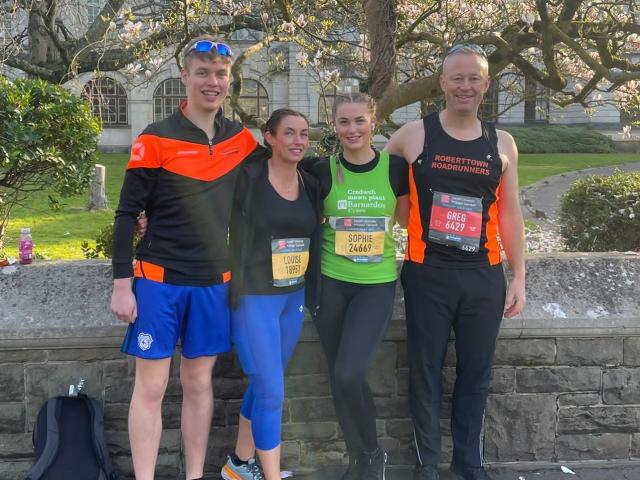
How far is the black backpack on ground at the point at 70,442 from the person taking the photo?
3.15 metres

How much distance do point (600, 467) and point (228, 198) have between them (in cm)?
257

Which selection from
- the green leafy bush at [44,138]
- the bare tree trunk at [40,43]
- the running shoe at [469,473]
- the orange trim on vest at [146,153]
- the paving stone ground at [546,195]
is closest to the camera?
the orange trim on vest at [146,153]

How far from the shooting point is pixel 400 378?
3.68 m

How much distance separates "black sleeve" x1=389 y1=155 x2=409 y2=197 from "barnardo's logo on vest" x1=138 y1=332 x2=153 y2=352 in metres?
1.32

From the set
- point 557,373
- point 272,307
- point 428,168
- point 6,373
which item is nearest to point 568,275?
point 557,373

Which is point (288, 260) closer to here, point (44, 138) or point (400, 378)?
point (400, 378)

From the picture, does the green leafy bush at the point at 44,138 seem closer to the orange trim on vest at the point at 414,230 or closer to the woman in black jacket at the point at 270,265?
the woman in black jacket at the point at 270,265

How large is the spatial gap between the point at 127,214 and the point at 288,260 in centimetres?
73

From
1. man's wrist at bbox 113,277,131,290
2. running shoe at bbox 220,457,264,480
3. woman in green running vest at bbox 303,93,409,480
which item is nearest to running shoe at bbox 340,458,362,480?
woman in green running vest at bbox 303,93,409,480

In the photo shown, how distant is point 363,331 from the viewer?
312 cm

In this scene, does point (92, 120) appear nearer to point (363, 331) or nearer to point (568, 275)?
point (363, 331)

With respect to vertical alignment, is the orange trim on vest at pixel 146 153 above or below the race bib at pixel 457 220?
above

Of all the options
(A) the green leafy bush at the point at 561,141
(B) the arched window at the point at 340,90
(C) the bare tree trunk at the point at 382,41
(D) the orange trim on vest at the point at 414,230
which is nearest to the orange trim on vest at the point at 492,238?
(D) the orange trim on vest at the point at 414,230

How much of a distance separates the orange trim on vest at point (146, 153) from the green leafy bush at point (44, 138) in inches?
68.6
